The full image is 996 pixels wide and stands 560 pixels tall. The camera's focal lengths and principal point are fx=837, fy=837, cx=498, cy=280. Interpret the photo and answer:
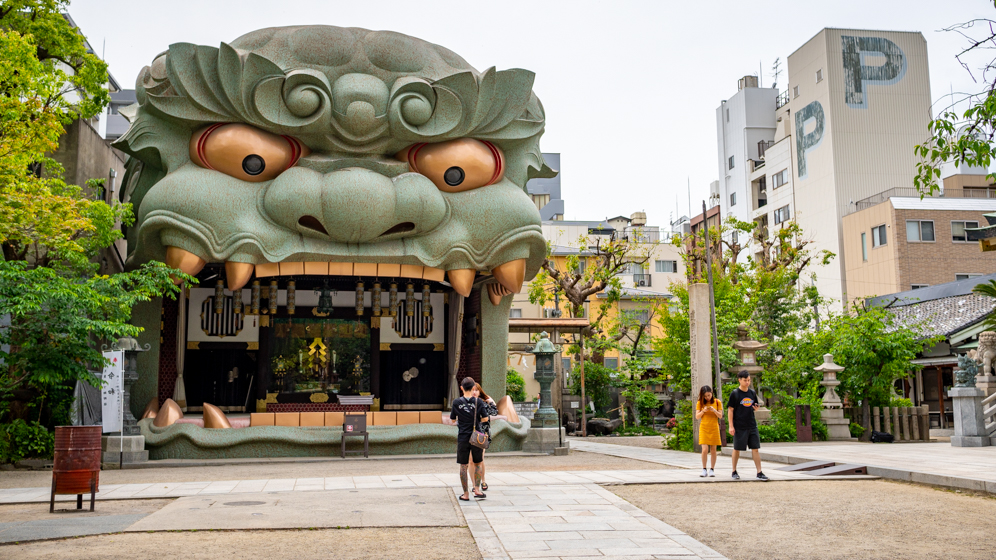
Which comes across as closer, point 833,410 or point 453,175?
point 453,175

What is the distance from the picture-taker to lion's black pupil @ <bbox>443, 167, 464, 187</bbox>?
17.4 meters

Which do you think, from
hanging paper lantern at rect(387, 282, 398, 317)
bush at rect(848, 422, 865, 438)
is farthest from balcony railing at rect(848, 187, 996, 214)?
Answer: hanging paper lantern at rect(387, 282, 398, 317)

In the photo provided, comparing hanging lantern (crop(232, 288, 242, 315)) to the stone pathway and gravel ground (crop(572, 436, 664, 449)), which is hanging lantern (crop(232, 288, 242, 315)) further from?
the stone pathway

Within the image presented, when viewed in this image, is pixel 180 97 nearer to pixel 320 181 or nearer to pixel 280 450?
pixel 320 181

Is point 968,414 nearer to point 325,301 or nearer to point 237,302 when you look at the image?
point 325,301

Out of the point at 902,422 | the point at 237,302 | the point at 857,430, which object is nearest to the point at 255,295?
the point at 237,302

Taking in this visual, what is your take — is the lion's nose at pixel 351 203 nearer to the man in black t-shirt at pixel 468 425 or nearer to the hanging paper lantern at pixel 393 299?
the hanging paper lantern at pixel 393 299

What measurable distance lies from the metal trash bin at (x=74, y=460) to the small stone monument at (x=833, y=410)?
17782 millimetres

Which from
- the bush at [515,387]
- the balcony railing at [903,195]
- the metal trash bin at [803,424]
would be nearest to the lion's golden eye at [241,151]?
the metal trash bin at [803,424]

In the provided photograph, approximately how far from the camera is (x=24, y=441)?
51.8ft

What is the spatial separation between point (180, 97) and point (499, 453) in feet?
32.0

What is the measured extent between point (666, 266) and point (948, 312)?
24.8 m

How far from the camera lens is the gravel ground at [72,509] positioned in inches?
343

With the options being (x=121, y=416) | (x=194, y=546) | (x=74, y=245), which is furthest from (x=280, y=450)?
(x=194, y=546)
